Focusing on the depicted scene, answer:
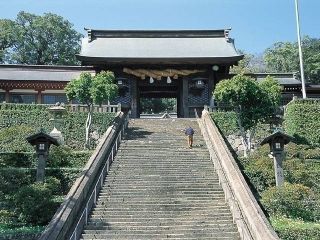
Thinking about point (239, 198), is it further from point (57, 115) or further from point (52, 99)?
point (52, 99)

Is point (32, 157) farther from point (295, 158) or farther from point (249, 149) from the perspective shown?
point (295, 158)

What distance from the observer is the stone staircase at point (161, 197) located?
1395cm

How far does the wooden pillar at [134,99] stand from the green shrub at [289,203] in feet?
53.6

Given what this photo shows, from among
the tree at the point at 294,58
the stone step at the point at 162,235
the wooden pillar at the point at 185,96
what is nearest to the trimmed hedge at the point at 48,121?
the wooden pillar at the point at 185,96

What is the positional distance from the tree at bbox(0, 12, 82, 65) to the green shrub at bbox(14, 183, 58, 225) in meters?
44.3

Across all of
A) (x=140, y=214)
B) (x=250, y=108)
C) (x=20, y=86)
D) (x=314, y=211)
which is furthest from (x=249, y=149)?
(x=20, y=86)

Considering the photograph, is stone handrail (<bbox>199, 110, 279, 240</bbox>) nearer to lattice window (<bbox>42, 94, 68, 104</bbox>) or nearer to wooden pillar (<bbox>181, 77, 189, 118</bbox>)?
wooden pillar (<bbox>181, 77, 189, 118</bbox>)

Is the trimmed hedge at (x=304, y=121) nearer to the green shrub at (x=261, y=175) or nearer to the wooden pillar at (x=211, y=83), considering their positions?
the wooden pillar at (x=211, y=83)

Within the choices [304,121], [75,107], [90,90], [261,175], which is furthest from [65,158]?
[304,121]

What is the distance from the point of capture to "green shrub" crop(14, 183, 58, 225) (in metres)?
14.6

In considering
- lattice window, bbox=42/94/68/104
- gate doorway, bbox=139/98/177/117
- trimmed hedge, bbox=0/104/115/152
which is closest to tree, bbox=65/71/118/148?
trimmed hedge, bbox=0/104/115/152

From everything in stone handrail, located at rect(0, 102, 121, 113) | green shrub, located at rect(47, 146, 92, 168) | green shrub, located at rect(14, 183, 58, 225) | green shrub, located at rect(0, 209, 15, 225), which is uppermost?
stone handrail, located at rect(0, 102, 121, 113)

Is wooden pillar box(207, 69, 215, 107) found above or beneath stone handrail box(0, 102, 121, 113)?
above

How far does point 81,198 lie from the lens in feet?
48.8
